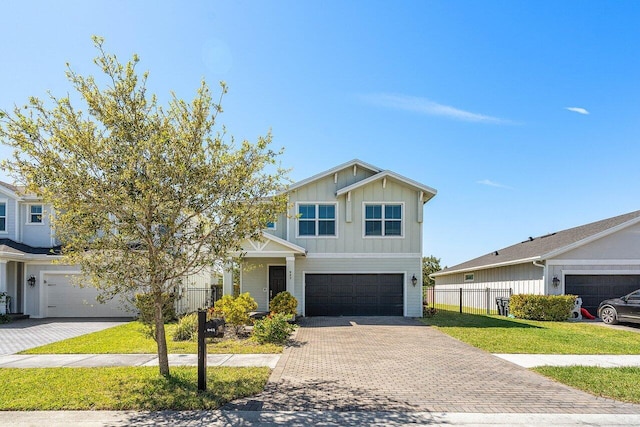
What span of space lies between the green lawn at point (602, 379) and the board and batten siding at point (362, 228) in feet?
33.3

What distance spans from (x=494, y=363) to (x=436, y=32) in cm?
936

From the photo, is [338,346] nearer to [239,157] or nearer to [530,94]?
[239,157]

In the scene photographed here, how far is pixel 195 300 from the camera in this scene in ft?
69.1

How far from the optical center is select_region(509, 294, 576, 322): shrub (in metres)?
17.9

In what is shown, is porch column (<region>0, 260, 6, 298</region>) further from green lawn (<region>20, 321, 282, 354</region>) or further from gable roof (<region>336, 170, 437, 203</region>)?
gable roof (<region>336, 170, 437, 203</region>)

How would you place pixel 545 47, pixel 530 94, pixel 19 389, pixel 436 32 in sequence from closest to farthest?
pixel 19 389, pixel 436 32, pixel 545 47, pixel 530 94

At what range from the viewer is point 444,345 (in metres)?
11.5

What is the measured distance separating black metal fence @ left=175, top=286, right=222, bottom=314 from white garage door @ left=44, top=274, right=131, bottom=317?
2.31 metres

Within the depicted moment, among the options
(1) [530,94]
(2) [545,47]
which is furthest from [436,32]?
(1) [530,94]

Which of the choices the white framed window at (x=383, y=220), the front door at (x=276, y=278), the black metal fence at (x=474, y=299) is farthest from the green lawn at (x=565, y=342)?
the front door at (x=276, y=278)

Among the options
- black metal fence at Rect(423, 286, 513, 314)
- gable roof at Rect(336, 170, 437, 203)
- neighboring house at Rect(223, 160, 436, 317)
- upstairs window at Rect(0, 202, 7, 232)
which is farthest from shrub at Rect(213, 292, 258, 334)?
black metal fence at Rect(423, 286, 513, 314)

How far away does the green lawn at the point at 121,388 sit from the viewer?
623 cm

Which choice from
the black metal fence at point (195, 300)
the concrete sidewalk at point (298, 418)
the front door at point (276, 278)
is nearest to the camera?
the concrete sidewalk at point (298, 418)

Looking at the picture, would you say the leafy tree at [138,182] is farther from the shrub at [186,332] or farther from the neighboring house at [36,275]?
the neighboring house at [36,275]
